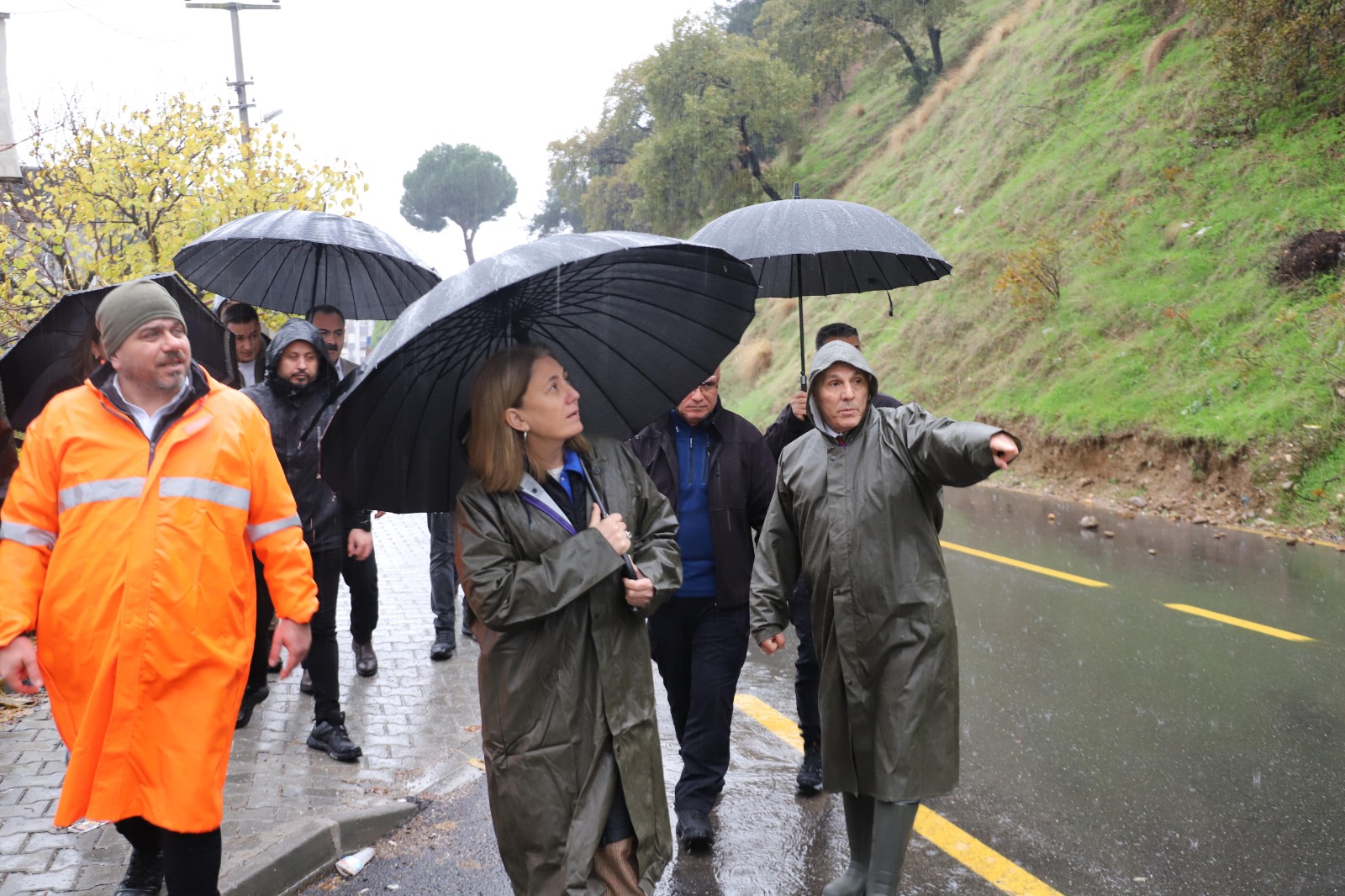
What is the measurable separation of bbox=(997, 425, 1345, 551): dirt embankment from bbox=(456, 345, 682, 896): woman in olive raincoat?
850 cm

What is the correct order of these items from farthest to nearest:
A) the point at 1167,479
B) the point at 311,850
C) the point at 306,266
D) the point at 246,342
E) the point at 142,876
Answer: the point at 1167,479 < the point at 306,266 < the point at 246,342 < the point at 311,850 < the point at 142,876

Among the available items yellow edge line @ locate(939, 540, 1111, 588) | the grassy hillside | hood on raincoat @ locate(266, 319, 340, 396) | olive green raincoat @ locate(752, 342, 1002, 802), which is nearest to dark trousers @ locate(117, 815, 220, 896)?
olive green raincoat @ locate(752, 342, 1002, 802)

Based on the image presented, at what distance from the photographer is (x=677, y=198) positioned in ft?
122

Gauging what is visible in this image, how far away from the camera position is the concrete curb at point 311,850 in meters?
3.70

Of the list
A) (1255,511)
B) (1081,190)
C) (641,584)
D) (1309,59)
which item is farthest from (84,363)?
(1081,190)

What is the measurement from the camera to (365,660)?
6.41m

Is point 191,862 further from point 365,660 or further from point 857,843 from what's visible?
point 365,660

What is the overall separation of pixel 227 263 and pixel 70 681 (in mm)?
3358

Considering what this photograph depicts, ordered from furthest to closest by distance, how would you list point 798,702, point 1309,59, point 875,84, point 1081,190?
A: 1. point 875,84
2. point 1081,190
3. point 1309,59
4. point 798,702

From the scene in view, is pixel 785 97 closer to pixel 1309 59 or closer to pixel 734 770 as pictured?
pixel 1309 59

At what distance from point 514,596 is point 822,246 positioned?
243cm

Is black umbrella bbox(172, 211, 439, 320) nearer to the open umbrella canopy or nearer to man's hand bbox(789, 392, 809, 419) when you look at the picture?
the open umbrella canopy

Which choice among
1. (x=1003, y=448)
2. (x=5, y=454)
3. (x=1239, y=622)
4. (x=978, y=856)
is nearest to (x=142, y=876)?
(x=5, y=454)

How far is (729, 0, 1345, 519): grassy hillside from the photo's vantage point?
12.0m
